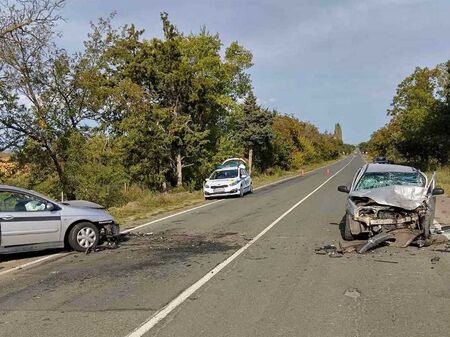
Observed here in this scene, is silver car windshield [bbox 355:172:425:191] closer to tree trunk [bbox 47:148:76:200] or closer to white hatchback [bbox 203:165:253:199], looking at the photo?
white hatchback [bbox 203:165:253:199]

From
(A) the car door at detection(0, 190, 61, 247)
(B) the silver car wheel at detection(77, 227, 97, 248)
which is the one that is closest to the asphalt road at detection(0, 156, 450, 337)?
(B) the silver car wheel at detection(77, 227, 97, 248)

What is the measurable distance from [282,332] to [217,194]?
21095mm

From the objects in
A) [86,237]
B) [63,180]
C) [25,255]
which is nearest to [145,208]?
[63,180]

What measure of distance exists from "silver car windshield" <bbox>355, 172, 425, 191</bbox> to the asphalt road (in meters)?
1.37

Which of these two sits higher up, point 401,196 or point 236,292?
point 401,196

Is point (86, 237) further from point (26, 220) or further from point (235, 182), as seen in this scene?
point (235, 182)

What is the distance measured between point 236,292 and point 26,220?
4941mm

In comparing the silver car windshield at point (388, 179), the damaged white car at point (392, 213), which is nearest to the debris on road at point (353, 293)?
the damaged white car at point (392, 213)

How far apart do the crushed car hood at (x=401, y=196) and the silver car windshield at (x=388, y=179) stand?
88 centimetres

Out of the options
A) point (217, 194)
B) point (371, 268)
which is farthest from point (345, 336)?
point (217, 194)

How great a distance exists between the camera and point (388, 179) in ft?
37.7

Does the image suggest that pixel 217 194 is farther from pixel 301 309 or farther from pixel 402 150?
pixel 402 150

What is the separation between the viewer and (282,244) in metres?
10.7

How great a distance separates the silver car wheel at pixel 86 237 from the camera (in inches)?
412
